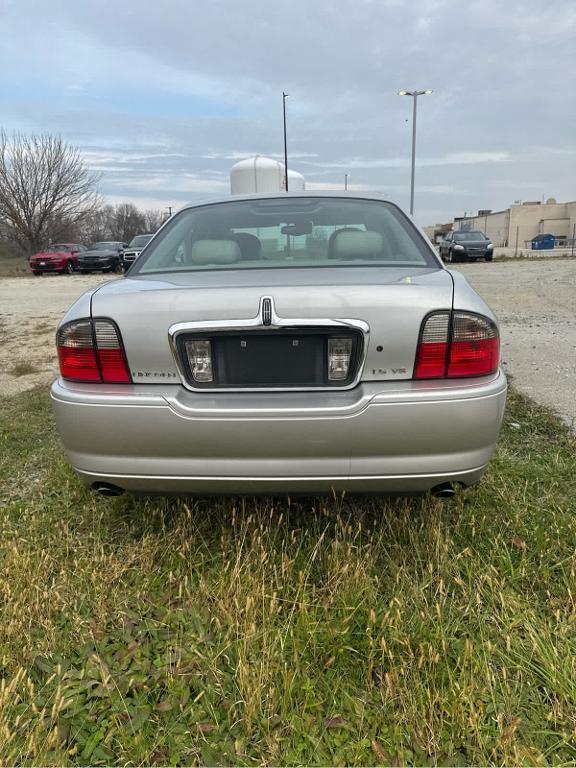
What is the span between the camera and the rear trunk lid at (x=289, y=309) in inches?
74.8

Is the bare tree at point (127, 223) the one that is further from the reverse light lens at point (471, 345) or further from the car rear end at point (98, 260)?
the reverse light lens at point (471, 345)

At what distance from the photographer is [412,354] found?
6.31 ft

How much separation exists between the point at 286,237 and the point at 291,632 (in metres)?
1.90

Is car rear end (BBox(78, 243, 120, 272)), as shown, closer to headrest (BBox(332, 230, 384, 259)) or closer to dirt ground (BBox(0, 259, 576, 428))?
dirt ground (BBox(0, 259, 576, 428))

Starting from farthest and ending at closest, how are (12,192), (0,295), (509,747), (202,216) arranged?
(12,192)
(0,295)
(202,216)
(509,747)

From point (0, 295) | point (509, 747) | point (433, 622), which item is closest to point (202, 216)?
point (433, 622)

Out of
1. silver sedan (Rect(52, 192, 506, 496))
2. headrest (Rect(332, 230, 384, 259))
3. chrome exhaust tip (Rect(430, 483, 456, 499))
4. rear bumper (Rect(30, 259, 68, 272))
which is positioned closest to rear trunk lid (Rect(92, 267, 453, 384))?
silver sedan (Rect(52, 192, 506, 496))

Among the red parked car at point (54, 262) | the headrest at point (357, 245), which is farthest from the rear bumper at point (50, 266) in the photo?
the headrest at point (357, 245)

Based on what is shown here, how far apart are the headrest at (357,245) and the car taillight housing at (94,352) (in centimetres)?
118

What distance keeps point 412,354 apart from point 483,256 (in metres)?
26.2

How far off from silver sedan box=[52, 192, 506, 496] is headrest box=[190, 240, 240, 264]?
601 millimetres

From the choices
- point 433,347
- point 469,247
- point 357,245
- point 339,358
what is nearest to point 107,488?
point 339,358

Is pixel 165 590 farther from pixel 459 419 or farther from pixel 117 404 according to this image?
pixel 459 419

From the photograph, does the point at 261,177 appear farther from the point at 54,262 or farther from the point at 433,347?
the point at 54,262
